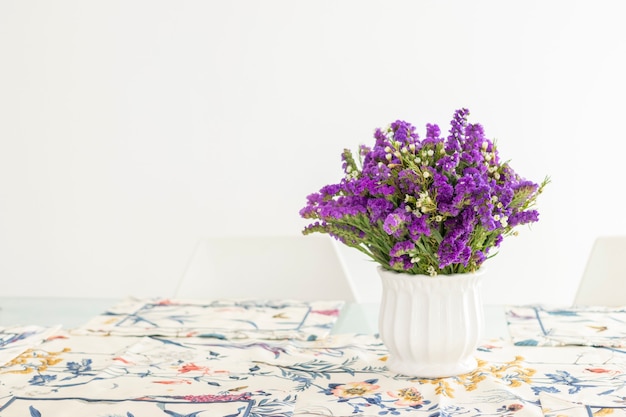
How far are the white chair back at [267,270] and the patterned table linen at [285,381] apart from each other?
0.58 metres

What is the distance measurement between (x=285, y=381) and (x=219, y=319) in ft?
1.36

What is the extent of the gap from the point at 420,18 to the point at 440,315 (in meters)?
2.71

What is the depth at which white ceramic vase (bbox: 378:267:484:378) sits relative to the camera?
4.40ft

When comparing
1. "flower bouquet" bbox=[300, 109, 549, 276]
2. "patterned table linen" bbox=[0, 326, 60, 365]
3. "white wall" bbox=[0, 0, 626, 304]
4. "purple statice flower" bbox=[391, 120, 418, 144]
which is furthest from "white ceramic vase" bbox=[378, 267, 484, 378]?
"white wall" bbox=[0, 0, 626, 304]

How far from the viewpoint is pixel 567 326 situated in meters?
1.62

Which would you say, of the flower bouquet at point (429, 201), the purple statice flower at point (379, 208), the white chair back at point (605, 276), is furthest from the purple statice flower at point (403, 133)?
the white chair back at point (605, 276)

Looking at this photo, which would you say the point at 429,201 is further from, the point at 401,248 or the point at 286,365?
the point at 286,365

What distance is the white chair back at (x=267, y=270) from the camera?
219 cm

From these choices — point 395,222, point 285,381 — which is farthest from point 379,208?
point 285,381

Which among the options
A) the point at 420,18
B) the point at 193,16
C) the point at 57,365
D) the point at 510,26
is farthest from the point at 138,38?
the point at 57,365

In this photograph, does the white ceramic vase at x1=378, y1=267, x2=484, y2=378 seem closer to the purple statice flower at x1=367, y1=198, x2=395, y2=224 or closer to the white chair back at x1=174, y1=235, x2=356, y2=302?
the purple statice flower at x1=367, y1=198, x2=395, y2=224

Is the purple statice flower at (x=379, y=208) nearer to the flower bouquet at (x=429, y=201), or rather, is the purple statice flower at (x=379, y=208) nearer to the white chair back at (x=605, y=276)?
the flower bouquet at (x=429, y=201)

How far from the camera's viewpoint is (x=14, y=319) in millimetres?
3693

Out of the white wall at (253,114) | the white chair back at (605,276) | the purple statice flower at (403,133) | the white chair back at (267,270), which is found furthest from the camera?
the white wall at (253,114)
